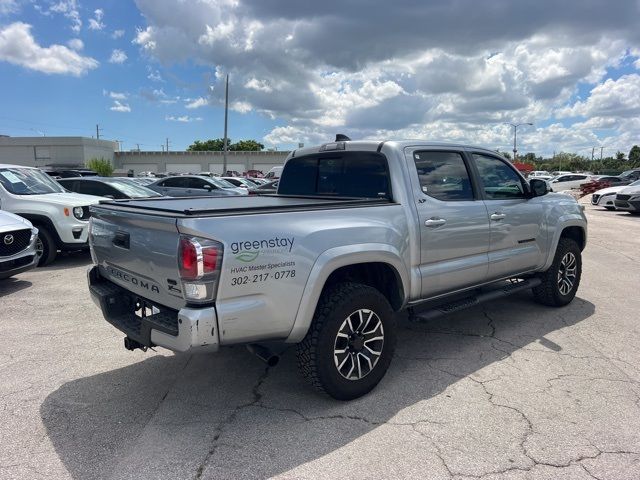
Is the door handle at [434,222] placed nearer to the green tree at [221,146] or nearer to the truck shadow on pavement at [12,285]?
the truck shadow on pavement at [12,285]

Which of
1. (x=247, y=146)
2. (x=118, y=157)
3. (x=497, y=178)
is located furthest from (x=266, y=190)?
(x=247, y=146)

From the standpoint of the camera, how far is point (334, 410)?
3.47 m

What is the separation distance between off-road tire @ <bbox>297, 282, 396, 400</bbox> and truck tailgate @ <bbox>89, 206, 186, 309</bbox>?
946 millimetres

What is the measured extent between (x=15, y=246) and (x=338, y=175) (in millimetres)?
4953

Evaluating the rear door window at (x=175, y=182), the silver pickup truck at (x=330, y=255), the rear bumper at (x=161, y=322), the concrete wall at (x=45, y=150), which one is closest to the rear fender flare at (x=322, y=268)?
the silver pickup truck at (x=330, y=255)

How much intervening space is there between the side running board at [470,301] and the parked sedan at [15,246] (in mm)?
5549

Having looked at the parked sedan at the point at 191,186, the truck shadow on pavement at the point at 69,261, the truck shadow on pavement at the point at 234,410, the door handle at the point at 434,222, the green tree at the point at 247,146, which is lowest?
the truck shadow on pavement at the point at 69,261

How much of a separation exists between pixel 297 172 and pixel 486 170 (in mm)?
1964

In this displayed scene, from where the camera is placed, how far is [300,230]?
125 inches

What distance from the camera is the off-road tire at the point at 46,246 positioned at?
8.50 metres

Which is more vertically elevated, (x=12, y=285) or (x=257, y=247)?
(x=257, y=247)

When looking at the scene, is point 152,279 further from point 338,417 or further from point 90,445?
point 338,417

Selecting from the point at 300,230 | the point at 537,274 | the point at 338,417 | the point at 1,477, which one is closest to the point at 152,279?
the point at 300,230

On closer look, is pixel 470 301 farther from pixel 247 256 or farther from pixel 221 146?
pixel 221 146
